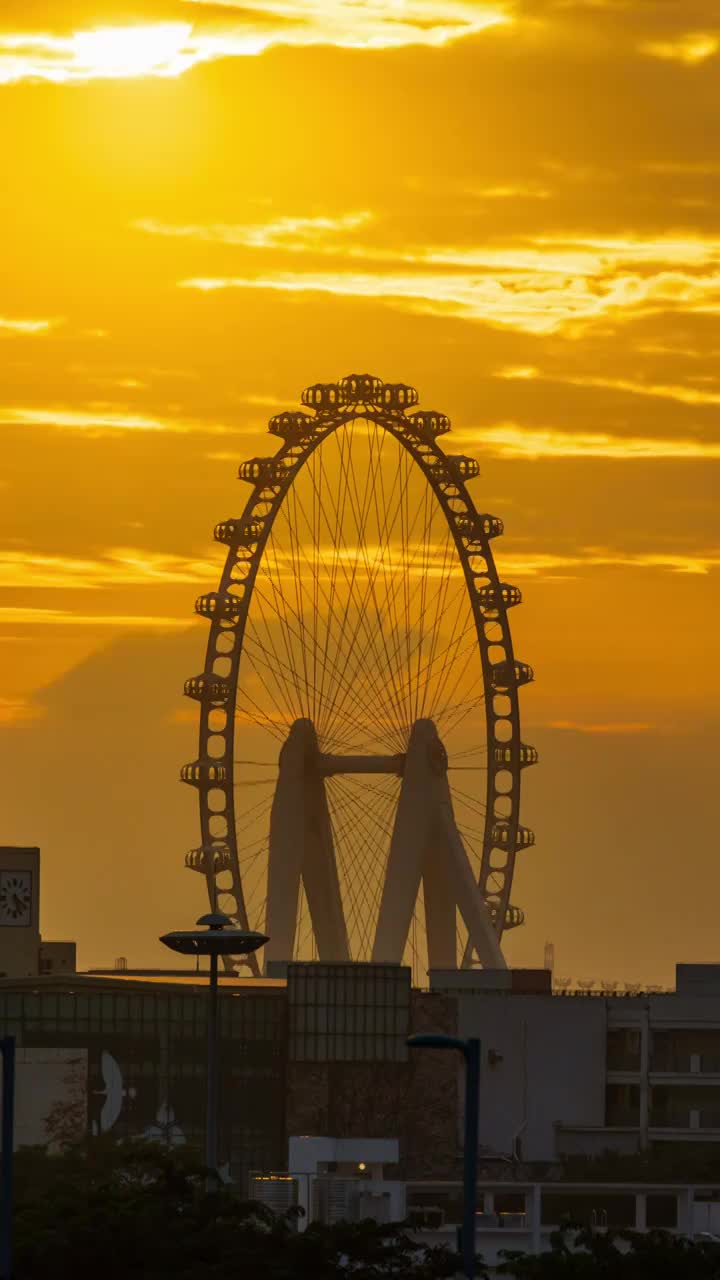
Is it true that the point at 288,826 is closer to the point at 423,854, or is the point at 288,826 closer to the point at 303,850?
the point at 303,850

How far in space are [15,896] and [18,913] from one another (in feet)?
2.26

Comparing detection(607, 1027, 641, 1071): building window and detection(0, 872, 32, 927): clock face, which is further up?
detection(0, 872, 32, 927): clock face

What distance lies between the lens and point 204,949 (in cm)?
9288

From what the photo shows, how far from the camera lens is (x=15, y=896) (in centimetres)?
15038

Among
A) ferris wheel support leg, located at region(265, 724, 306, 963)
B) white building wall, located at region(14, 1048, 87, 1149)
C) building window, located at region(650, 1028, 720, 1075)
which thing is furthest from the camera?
building window, located at region(650, 1028, 720, 1075)

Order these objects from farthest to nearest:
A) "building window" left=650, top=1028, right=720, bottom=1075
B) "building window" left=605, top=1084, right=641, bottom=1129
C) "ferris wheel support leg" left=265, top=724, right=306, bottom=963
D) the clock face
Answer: the clock face < "building window" left=650, top=1028, right=720, bottom=1075 < "building window" left=605, top=1084, right=641, bottom=1129 < "ferris wheel support leg" left=265, top=724, right=306, bottom=963

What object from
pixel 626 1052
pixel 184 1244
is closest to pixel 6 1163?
pixel 184 1244

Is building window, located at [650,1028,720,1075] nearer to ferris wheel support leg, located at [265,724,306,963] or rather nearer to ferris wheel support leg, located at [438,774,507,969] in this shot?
ferris wheel support leg, located at [438,774,507,969]

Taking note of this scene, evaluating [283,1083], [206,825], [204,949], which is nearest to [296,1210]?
[204,949]

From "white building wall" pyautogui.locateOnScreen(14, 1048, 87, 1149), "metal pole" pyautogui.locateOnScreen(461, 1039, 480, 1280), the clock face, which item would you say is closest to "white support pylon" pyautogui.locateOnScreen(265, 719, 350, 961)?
"white building wall" pyautogui.locateOnScreen(14, 1048, 87, 1149)

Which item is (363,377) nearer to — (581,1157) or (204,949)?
(581,1157)

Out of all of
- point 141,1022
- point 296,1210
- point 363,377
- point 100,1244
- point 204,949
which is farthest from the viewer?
point 363,377

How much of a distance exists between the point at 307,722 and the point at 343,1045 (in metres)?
11.5

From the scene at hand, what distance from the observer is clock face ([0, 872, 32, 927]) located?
150m
